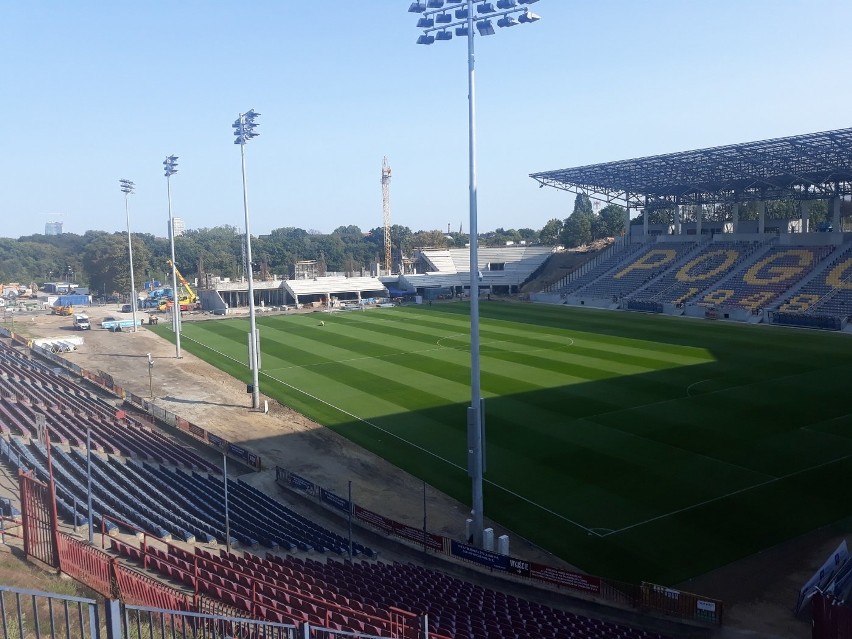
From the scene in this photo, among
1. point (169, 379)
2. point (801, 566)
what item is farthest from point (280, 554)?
point (169, 379)

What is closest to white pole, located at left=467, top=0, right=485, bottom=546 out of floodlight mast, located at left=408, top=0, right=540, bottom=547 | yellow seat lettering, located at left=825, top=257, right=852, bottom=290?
floodlight mast, located at left=408, top=0, right=540, bottom=547

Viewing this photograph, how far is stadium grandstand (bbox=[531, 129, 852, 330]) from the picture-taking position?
56.2m

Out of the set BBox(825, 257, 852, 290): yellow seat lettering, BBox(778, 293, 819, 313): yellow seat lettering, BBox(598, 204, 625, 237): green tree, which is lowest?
BBox(778, 293, 819, 313): yellow seat lettering

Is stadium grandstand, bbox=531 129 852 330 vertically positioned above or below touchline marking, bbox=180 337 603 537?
above

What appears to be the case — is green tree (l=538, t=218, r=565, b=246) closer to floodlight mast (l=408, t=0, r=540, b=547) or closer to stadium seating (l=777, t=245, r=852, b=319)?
stadium seating (l=777, t=245, r=852, b=319)

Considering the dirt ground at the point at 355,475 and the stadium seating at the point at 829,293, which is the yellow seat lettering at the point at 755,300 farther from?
the dirt ground at the point at 355,475

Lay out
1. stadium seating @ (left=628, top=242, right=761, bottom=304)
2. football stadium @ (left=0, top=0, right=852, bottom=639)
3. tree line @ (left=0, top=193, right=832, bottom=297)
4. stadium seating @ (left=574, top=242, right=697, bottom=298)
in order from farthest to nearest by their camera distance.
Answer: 1. tree line @ (left=0, top=193, right=832, bottom=297)
2. stadium seating @ (left=574, top=242, right=697, bottom=298)
3. stadium seating @ (left=628, top=242, right=761, bottom=304)
4. football stadium @ (left=0, top=0, right=852, bottom=639)

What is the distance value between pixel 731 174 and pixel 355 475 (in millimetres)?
53297

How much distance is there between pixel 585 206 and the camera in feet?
616

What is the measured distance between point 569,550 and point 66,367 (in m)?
35.7

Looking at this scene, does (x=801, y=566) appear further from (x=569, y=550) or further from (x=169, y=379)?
(x=169, y=379)

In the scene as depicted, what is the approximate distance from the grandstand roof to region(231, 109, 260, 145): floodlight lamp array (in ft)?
128

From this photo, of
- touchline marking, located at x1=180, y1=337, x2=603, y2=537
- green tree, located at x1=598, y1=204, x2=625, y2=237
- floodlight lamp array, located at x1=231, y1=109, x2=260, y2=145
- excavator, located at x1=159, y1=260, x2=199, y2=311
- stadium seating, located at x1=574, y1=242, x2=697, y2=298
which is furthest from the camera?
green tree, located at x1=598, y1=204, x2=625, y2=237

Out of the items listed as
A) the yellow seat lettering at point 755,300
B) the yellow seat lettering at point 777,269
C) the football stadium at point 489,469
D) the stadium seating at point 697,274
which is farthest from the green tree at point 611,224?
the football stadium at point 489,469
